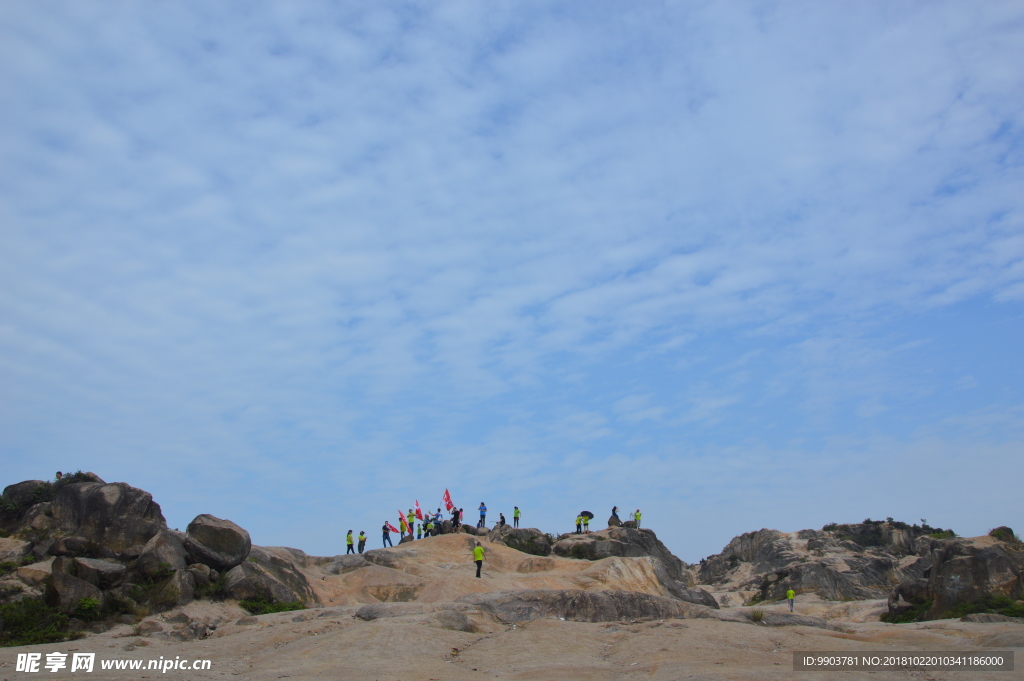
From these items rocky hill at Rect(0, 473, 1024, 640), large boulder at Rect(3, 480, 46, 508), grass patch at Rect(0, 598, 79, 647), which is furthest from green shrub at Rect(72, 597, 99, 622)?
large boulder at Rect(3, 480, 46, 508)

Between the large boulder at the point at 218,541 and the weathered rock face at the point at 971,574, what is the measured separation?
2963cm

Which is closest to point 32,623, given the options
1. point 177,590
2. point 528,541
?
point 177,590

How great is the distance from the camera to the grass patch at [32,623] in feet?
68.3

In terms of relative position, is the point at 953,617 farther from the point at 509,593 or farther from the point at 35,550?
the point at 35,550

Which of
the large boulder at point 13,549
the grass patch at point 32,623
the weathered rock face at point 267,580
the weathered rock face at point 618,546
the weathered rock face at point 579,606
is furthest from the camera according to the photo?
the weathered rock face at point 618,546

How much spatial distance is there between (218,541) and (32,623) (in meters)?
7.11

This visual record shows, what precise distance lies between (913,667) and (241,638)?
1839 centimetres

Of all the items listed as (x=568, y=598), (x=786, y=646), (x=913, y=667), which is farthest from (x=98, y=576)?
(x=913, y=667)

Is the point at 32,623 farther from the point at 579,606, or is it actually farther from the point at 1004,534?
the point at 1004,534

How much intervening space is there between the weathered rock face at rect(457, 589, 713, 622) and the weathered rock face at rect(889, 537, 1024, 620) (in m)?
13.3

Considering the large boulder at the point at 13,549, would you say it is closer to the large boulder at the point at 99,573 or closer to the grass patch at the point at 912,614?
the large boulder at the point at 99,573

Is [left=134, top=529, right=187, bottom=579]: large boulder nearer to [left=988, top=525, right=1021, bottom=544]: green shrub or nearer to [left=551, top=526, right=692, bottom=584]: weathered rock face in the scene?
[left=551, top=526, right=692, bottom=584]: weathered rock face

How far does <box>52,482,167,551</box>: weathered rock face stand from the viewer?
27.3 metres

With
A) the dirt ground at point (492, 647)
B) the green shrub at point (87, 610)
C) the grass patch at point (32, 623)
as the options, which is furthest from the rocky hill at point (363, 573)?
the dirt ground at point (492, 647)
